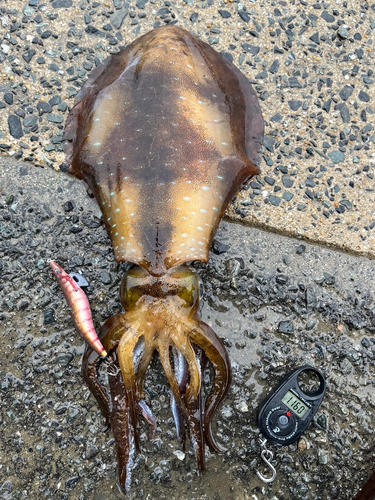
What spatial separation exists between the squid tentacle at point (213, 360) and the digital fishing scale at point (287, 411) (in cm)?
44

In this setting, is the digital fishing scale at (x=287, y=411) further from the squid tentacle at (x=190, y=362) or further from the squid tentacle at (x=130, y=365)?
the squid tentacle at (x=130, y=365)

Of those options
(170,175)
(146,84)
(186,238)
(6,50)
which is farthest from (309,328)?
(6,50)

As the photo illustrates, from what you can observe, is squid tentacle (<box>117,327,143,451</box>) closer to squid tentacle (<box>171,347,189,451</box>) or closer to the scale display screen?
squid tentacle (<box>171,347,189,451</box>)

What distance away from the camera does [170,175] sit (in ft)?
9.80

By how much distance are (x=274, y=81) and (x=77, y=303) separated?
7.52 feet

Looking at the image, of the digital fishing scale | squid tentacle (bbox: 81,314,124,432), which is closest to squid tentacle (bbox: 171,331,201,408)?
squid tentacle (bbox: 81,314,124,432)

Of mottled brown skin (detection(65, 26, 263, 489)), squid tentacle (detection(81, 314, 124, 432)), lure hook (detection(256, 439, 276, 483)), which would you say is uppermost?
mottled brown skin (detection(65, 26, 263, 489))

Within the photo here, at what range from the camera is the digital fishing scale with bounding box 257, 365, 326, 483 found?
3281 millimetres

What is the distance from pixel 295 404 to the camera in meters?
3.32

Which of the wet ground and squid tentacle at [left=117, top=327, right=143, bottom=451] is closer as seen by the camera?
squid tentacle at [left=117, top=327, right=143, bottom=451]

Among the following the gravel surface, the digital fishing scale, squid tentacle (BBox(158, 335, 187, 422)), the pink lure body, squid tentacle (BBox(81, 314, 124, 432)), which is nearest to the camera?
squid tentacle (BBox(158, 335, 187, 422))

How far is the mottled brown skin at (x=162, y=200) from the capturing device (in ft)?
9.47

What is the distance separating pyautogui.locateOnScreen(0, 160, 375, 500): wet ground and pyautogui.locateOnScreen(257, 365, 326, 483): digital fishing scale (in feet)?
0.25

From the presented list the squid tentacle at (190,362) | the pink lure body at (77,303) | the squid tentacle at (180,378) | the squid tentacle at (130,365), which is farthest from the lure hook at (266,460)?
the pink lure body at (77,303)
